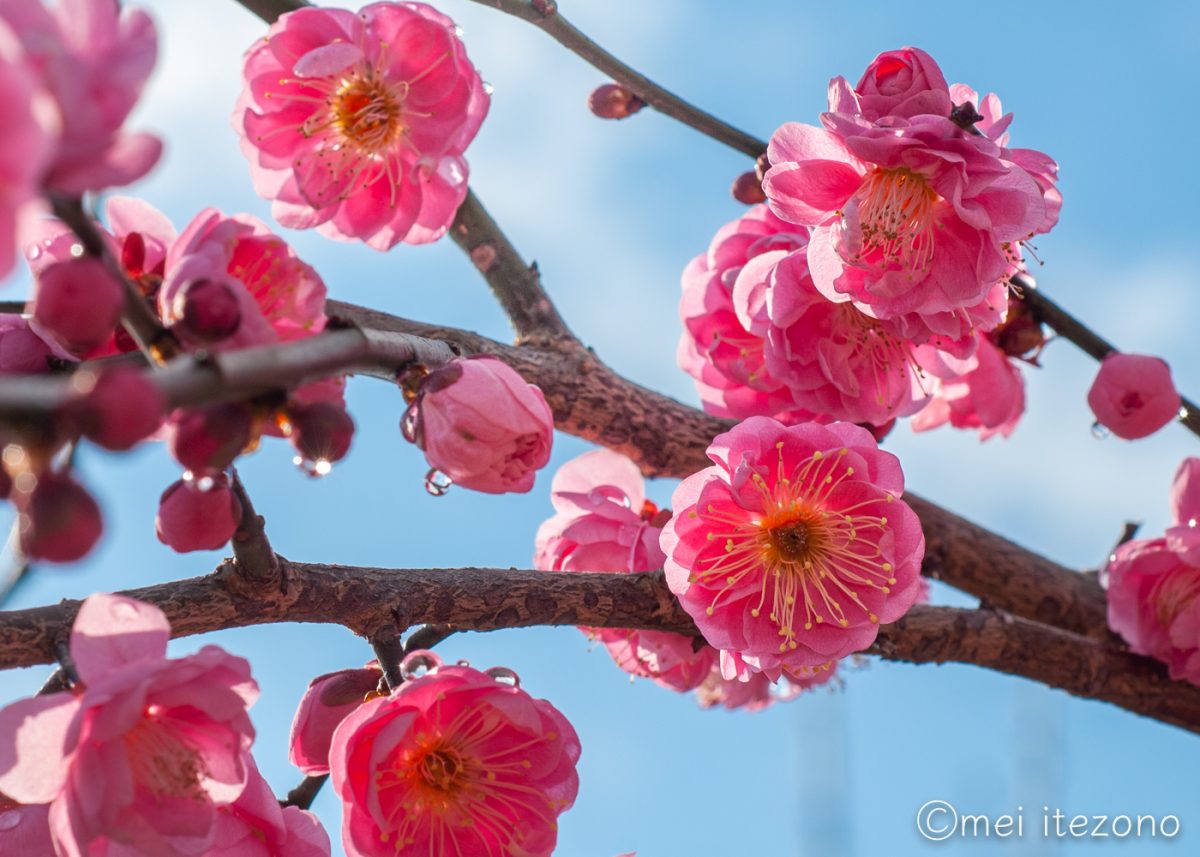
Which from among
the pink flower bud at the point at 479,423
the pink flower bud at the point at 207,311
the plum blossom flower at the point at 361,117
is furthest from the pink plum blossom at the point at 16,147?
the plum blossom flower at the point at 361,117

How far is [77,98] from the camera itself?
70cm

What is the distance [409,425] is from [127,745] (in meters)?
0.39

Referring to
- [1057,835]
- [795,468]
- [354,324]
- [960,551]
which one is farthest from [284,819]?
[960,551]

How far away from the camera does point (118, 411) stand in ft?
2.34

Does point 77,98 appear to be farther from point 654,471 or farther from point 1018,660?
point 1018,660

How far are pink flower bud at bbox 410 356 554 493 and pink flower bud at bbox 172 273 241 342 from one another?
27 centimetres

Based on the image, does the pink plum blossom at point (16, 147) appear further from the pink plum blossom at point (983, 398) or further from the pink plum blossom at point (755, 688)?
the pink plum blossom at point (983, 398)

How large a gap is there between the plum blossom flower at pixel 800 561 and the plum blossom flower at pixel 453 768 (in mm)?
262

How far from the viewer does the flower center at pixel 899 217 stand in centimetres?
163

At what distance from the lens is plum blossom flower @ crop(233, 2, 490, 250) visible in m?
1.60

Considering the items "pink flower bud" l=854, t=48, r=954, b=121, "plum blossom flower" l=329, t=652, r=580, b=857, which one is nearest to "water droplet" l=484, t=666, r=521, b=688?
"plum blossom flower" l=329, t=652, r=580, b=857

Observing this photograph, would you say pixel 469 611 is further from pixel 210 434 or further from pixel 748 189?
pixel 748 189

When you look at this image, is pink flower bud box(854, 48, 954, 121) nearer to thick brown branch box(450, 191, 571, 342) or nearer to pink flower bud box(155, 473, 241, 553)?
thick brown branch box(450, 191, 571, 342)

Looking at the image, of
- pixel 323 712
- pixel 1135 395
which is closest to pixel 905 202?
pixel 1135 395
